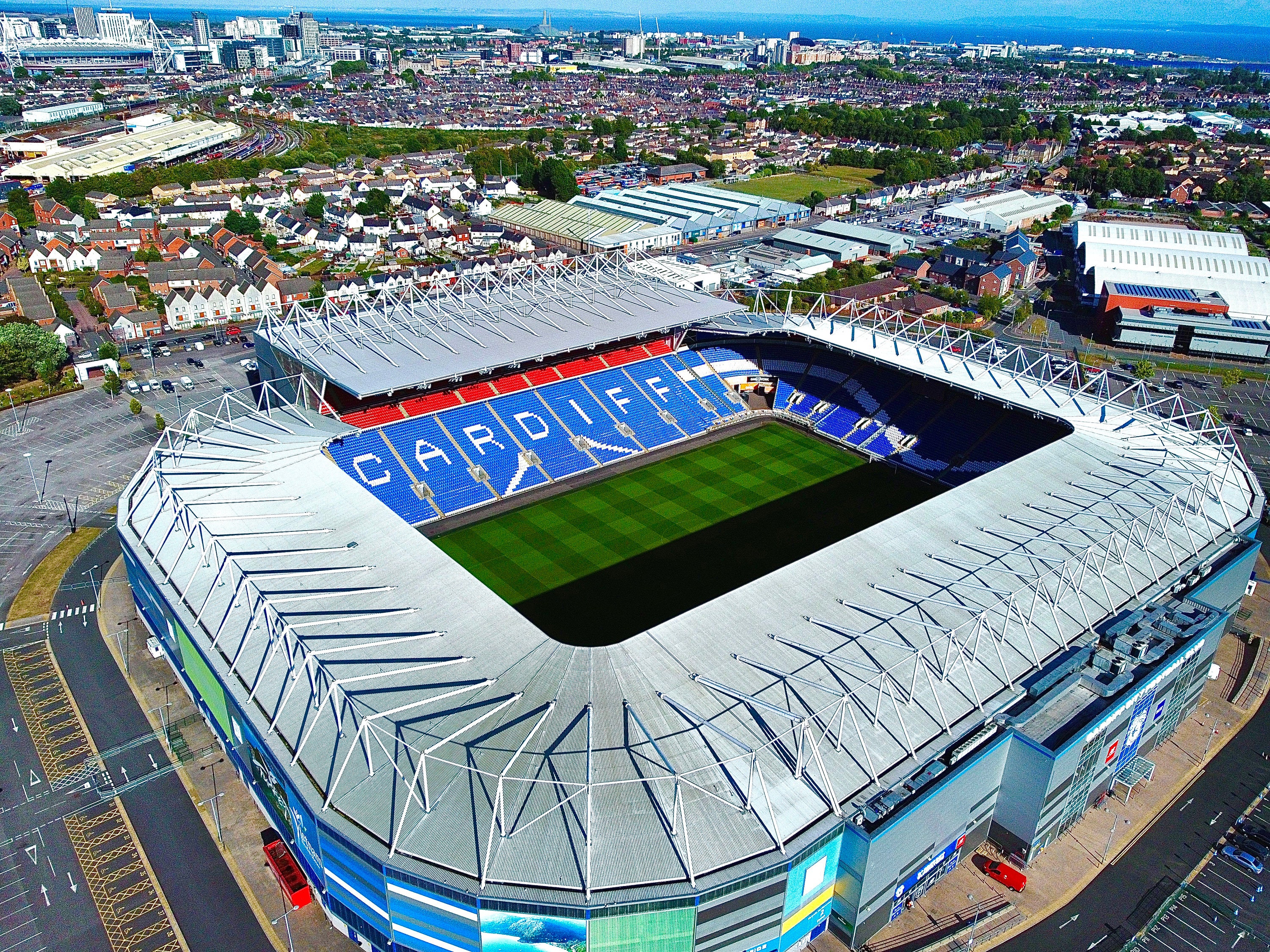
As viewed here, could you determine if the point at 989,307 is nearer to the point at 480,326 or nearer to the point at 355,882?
the point at 480,326

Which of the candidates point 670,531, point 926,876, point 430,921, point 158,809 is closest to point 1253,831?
point 926,876

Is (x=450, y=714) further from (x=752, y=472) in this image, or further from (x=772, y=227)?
(x=772, y=227)

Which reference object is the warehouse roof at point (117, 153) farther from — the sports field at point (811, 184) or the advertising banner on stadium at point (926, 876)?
the advertising banner on stadium at point (926, 876)

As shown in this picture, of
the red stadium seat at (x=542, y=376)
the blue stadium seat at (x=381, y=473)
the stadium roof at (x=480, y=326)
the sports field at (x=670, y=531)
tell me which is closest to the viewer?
the sports field at (x=670, y=531)

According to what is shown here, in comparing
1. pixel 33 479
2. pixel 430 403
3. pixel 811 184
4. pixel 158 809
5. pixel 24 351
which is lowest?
pixel 158 809

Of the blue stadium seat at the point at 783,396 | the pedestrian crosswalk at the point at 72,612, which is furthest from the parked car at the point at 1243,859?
the pedestrian crosswalk at the point at 72,612

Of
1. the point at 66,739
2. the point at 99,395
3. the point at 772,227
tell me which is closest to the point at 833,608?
the point at 66,739
